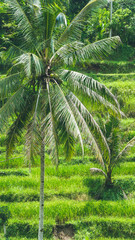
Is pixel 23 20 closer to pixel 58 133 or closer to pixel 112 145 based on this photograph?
pixel 58 133

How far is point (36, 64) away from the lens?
602 cm

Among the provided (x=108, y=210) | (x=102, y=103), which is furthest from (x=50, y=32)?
(x=108, y=210)

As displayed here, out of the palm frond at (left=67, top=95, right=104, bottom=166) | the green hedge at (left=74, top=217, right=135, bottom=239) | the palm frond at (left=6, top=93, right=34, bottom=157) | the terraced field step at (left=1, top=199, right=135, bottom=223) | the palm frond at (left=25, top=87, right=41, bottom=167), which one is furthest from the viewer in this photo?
the terraced field step at (left=1, top=199, right=135, bottom=223)

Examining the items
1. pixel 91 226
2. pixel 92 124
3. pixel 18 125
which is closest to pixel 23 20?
pixel 18 125

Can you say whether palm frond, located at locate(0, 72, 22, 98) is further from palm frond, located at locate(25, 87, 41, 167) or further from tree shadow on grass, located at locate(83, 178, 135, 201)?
tree shadow on grass, located at locate(83, 178, 135, 201)

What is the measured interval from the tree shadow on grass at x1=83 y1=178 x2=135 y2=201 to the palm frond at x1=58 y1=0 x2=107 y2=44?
523 cm

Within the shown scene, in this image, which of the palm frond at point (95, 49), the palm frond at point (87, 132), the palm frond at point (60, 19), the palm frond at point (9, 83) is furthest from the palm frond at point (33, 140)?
the palm frond at point (60, 19)

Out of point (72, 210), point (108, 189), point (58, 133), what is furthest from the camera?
point (108, 189)

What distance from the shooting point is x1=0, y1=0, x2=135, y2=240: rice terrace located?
6461 millimetres

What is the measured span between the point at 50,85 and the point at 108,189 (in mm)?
4663

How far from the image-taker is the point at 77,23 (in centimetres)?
711

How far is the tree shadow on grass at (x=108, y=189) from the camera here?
9867 mm

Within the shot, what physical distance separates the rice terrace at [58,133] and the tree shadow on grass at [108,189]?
0.03 meters

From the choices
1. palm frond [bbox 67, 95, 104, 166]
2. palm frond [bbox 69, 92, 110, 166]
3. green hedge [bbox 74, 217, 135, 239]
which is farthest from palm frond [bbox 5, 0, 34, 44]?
green hedge [bbox 74, 217, 135, 239]
